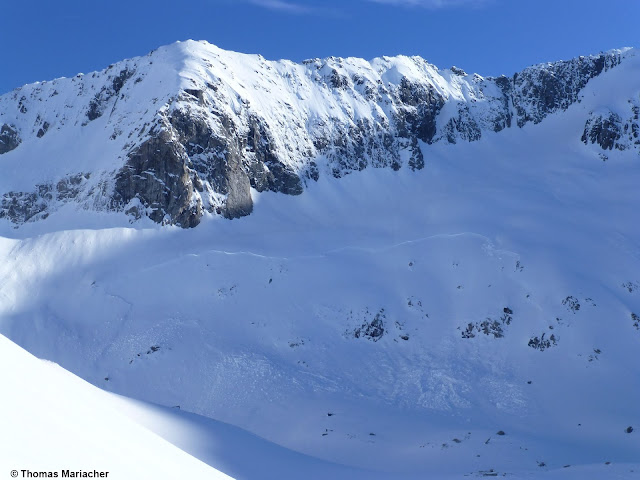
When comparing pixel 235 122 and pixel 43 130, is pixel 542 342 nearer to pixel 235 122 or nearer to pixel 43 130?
pixel 235 122

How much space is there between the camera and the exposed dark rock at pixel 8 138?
7938cm

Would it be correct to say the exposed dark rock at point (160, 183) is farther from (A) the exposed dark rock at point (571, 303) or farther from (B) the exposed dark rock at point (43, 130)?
(A) the exposed dark rock at point (571, 303)

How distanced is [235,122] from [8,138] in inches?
1279

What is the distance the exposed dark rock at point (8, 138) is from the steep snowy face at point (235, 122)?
235mm

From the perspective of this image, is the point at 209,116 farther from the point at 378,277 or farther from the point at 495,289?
the point at 495,289

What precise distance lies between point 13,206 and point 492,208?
54.4 metres

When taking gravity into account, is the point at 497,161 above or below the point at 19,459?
above

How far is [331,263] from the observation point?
191 ft

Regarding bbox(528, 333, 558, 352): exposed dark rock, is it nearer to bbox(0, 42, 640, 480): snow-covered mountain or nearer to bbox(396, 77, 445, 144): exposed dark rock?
bbox(0, 42, 640, 480): snow-covered mountain

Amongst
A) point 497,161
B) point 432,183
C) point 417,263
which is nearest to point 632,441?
point 417,263

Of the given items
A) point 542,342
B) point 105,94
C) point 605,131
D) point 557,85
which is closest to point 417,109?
point 557,85

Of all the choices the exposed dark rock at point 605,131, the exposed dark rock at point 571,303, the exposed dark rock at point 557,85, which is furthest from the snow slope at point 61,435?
the exposed dark rock at point 557,85

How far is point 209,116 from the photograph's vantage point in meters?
70.1

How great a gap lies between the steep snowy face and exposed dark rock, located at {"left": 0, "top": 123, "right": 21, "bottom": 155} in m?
0.24
